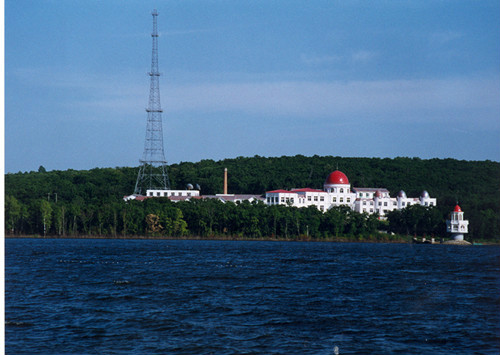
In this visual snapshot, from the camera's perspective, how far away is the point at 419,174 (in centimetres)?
15275

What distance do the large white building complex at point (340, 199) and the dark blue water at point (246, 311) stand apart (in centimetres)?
8768

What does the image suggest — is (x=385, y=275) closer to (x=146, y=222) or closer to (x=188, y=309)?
(x=188, y=309)

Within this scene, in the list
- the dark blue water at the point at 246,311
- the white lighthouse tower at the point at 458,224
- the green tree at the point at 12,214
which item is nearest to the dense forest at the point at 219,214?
the green tree at the point at 12,214

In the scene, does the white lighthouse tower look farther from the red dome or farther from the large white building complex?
the red dome

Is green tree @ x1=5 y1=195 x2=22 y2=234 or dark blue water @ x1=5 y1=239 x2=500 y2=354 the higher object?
green tree @ x1=5 y1=195 x2=22 y2=234

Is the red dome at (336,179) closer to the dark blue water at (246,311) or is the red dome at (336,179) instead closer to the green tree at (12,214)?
the green tree at (12,214)

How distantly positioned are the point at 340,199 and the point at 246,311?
366ft

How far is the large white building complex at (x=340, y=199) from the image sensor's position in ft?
437

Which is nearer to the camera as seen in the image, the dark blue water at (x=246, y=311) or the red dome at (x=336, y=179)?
the dark blue water at (x=246, y=311)

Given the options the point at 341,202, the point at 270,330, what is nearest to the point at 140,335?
the point at 270,330

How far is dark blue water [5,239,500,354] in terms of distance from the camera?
20.0m

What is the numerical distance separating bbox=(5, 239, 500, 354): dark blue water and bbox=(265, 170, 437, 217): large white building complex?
Result: 87.7 m

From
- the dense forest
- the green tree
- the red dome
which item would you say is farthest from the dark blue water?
the red dome

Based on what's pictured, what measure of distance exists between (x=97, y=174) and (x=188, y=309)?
425ft
